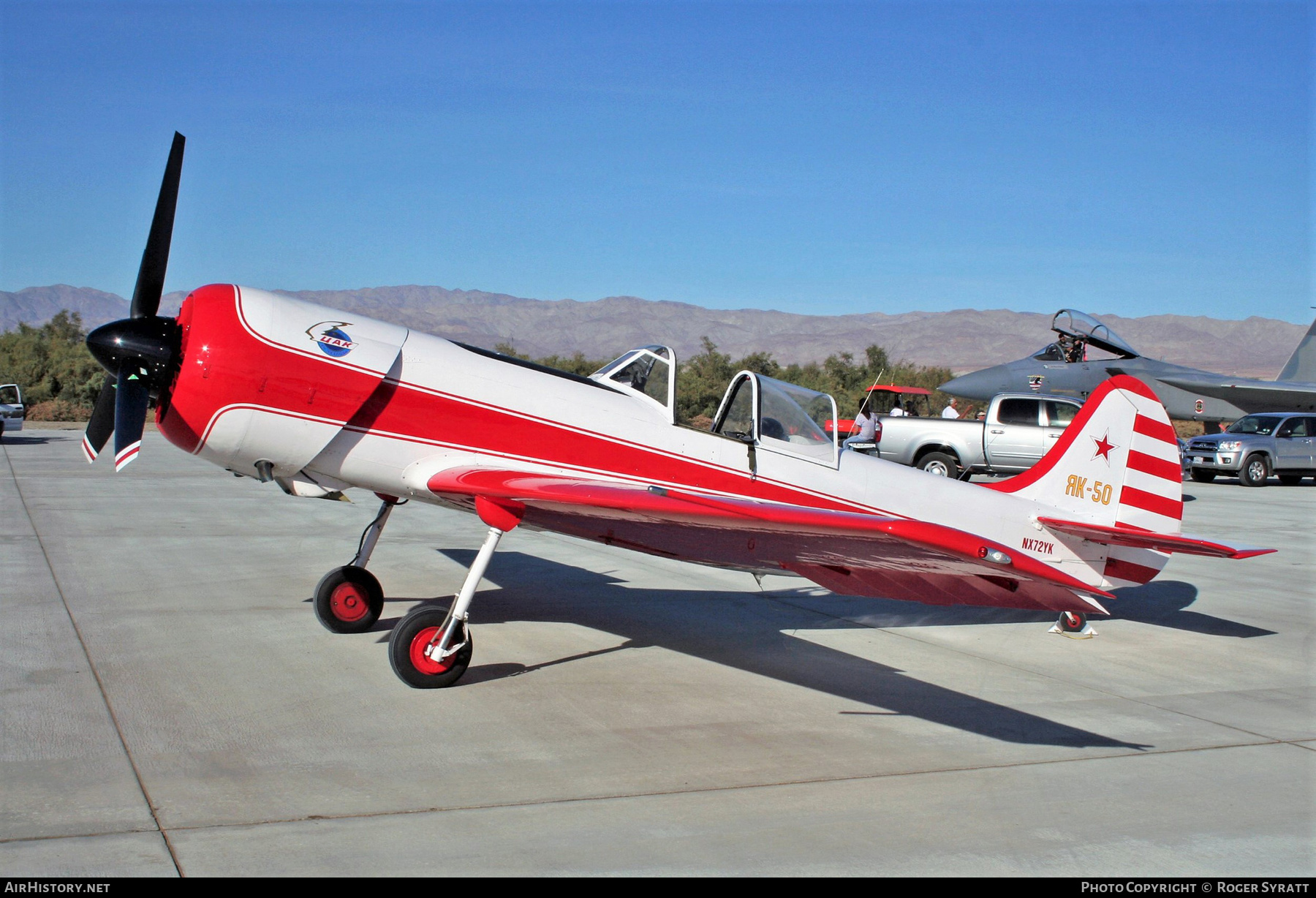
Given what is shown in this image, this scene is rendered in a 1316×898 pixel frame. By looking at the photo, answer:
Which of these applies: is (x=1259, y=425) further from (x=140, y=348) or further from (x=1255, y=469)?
(x=140, y=348)

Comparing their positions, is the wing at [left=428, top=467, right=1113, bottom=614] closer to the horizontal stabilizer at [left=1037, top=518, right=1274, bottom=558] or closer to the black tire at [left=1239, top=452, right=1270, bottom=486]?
the horizontal stabilizer at [left=1037, top=518, right=1274, bottom=558]

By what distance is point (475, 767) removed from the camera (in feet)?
14.4

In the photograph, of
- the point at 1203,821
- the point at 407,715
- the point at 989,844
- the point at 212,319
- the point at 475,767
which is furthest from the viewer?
the point at 212,319

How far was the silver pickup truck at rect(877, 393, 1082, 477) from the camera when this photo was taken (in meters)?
19.2

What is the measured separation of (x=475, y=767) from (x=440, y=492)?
1.94 meters

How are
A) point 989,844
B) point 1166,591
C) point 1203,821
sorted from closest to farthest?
point 989,844 → point 1203,821 → point 1166,591

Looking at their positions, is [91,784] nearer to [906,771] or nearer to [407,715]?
[407,715]

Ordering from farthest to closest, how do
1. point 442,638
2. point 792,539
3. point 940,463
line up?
point 940,463 → point 442,638 → point 792,539

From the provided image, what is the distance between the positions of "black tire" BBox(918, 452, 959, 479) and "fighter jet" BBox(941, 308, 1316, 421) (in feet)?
26.7

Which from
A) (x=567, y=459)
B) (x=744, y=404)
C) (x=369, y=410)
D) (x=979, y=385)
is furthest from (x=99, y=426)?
(x=979, y=385)

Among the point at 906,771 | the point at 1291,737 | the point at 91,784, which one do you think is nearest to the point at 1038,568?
the point at 906,771

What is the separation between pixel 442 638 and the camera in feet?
18.2

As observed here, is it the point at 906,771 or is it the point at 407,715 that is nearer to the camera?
the point at 906,771

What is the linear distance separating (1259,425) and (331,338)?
24.0 metres
